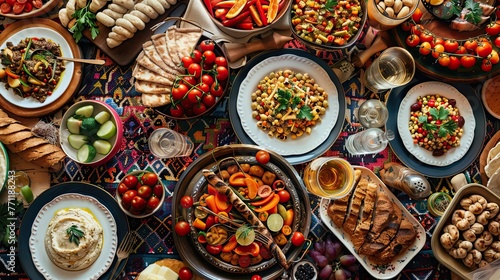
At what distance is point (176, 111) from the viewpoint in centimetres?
275

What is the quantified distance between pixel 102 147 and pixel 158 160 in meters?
0.37

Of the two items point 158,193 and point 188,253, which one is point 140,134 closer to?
point 158,193

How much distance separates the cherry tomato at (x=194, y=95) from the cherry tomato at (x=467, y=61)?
5.63 ft

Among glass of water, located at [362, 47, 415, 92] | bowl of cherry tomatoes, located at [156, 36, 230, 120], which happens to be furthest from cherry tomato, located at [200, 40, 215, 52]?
glass of water, located at [362, 47, 415, 92]

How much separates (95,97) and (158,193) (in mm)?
820

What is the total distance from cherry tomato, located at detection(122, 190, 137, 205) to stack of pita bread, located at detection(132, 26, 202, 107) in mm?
544

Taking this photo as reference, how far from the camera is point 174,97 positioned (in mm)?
2633

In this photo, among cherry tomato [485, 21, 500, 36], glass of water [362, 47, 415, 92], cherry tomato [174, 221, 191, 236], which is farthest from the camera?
cherry tomato [485, 21, 500, 36]

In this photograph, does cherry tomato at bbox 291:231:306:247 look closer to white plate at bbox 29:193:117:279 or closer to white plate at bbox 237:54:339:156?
white plate at bbox 237:54:339:156

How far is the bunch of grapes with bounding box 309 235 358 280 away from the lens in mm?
2707

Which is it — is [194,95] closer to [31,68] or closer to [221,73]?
[221,73]

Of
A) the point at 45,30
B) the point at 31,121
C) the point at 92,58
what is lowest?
the point at 31,121

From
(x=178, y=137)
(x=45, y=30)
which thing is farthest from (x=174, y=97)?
(x=45, y=30)

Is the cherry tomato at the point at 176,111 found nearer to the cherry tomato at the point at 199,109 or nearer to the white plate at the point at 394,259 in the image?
the cherry tomato at the point at 199,109
